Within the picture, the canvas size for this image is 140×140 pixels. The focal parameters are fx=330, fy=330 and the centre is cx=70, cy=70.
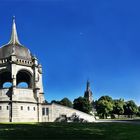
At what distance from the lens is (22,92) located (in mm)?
79750

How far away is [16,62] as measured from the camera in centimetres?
8150

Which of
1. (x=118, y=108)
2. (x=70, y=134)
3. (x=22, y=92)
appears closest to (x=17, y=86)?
(x=22, y=92)

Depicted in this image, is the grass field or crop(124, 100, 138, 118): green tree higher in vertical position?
crop(124, 100, 138, 118): green tree

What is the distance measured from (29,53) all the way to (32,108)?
50.7 feet

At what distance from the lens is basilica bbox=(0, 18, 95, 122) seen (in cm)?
7688

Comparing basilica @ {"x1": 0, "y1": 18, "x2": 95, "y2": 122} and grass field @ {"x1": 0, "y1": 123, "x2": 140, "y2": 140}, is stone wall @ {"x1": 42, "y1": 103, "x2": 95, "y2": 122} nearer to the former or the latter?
basilica @ {"x1": 0, "y1": 18, "x2": 95, "y2": 122}

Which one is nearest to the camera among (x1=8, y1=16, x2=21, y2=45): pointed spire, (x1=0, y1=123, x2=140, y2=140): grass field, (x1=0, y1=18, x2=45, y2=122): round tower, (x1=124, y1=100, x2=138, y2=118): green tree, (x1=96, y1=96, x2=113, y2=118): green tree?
(x1=0, y1=123, x2=140, y2=140): grass field

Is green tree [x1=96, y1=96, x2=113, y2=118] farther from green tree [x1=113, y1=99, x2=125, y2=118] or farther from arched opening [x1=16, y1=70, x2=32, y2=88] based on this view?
arched opening [x1=16, y1=70, x2=32, y2=88]

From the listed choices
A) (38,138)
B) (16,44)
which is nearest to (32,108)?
(16,44)

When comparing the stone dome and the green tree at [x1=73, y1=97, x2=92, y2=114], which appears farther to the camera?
the green tree at [x1=73, y1=97, x2=92, y2=114]

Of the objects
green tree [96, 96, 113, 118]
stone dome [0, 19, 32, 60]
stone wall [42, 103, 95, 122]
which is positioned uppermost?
stone dome [0, 19, 32, 60]

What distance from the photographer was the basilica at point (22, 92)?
76.9 m

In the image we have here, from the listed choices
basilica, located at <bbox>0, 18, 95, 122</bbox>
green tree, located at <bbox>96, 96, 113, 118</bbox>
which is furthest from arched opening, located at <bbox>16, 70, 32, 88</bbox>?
green tree, located at <bbox>96, 96, 113, 118</bbox>

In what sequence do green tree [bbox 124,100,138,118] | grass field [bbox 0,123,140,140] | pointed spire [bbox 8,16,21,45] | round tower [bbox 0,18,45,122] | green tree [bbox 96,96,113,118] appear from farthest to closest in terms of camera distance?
green tree [bbox 124,100,138,118]
green tree [bbox 96,96,113,118]
pointed spire [bbox 8,16,21,45]
round tower [bbox 0,18,45,122]
grass field [bbox 0,123,140,140]
